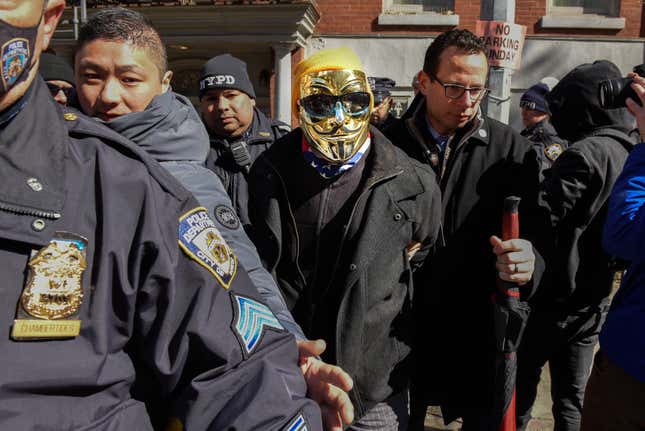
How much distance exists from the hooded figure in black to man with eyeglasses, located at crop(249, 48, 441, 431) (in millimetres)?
774

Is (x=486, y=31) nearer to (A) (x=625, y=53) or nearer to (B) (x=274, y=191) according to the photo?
(B) (x=274, y=191)

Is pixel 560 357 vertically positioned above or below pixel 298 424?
below

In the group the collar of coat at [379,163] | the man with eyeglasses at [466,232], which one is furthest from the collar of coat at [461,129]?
the collar of coat at [379,163]

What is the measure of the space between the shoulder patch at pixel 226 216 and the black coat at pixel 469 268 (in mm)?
1147

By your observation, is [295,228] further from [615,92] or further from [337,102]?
[615,92]

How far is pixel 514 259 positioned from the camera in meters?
2.34

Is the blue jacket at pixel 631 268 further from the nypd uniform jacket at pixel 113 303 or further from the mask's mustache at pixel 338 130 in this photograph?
the nypd uniform jacket at pixel 113 303

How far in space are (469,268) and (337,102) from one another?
36.4 inches

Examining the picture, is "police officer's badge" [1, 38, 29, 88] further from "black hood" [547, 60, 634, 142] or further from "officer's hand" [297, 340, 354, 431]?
"black hood" [547, 60, 634, 142]

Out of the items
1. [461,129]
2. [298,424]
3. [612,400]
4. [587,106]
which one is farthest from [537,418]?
[298,424]

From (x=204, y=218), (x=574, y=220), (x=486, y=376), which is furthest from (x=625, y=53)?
(x=204, y=218)

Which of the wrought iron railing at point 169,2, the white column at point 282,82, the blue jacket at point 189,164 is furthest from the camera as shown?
the white column at point 282,82

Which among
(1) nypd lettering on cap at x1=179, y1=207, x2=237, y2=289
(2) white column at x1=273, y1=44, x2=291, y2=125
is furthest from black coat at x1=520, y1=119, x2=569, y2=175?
(2) white column at x1=273, y1=44, x2=291, y2=125

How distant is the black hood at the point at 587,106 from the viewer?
297 cm
